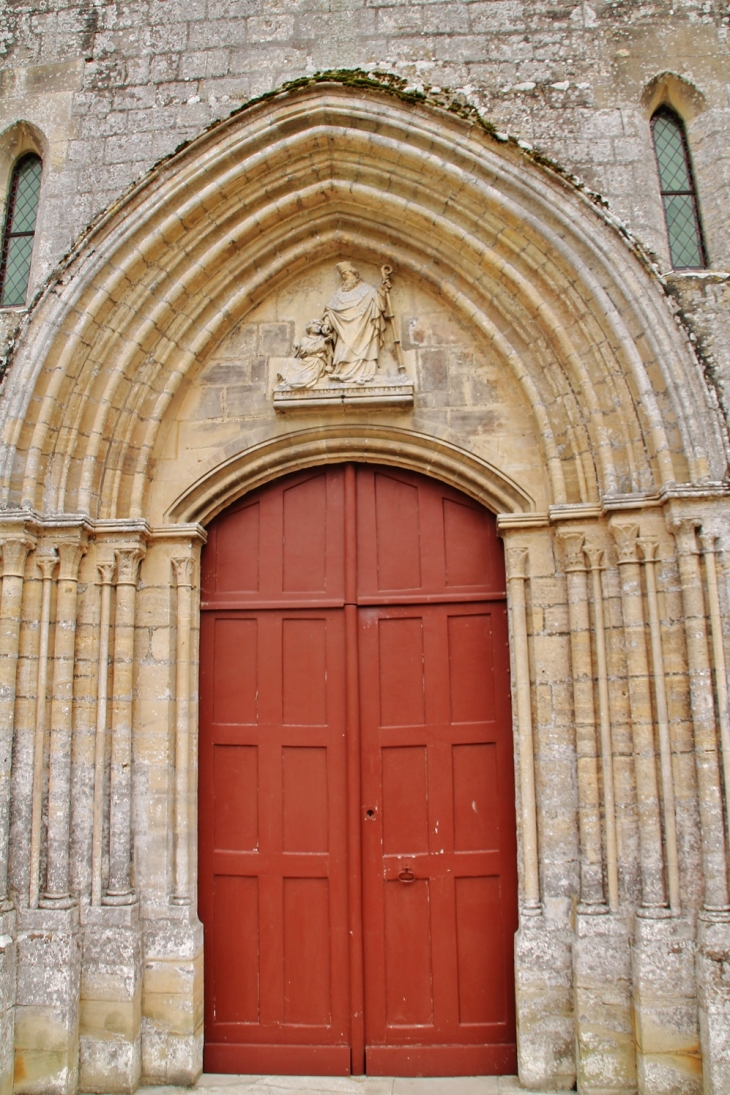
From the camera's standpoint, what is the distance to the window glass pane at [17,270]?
4.88m

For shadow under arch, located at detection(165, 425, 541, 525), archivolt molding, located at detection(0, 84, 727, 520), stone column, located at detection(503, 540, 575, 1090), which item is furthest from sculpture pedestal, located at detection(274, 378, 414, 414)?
stone column, located at detection(503, 540, 575, 1090)

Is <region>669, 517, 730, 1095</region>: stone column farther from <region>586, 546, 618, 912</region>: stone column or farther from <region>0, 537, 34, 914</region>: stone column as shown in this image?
<region>0, 537, 34, 914</region>: stone column

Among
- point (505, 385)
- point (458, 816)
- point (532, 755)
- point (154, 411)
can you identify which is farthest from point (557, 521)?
point (154, 411)

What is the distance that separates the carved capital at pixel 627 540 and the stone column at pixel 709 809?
19 cm

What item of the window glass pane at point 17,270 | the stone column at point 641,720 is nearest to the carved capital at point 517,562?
the stone column at point 641,720

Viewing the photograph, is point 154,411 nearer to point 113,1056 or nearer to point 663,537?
point 663,537

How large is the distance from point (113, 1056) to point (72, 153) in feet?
16.1

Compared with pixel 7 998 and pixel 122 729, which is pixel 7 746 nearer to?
pixel 122 729

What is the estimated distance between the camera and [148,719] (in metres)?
4.48

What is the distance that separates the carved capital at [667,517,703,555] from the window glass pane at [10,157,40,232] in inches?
163

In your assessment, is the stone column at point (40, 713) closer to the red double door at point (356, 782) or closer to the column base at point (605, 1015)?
the red double door at point (356, 782)

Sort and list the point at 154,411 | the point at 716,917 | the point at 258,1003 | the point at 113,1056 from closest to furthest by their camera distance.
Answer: the point at 716,917
the point at 113,1056
the point at 258,1003
the point at 154,411

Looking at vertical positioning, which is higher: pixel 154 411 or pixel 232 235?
pixel 232 235

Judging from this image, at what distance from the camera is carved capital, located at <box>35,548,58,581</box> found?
4.39 meters
